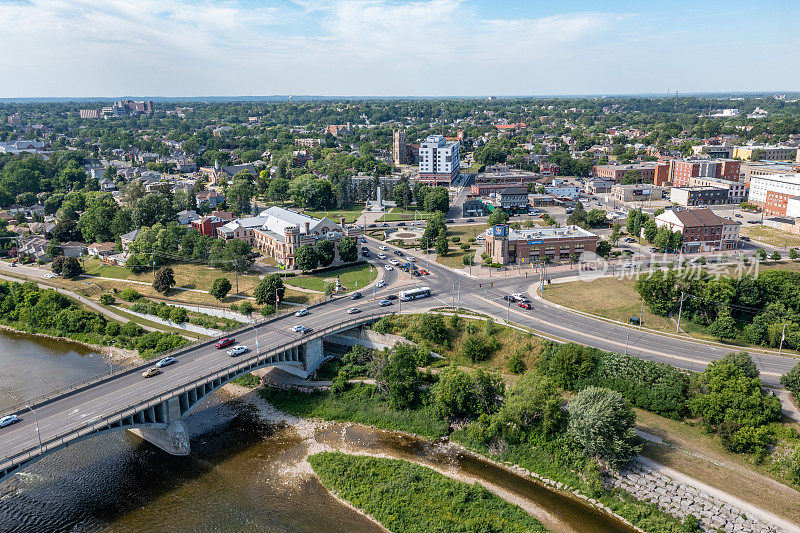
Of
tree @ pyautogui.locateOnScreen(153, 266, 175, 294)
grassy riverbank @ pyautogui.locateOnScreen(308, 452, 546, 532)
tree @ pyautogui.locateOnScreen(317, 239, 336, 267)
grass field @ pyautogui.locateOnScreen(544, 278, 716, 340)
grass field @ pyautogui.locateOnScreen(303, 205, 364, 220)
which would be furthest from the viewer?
grass field @ pyautogui.locateOnScreen(303, 205, 364, 220)

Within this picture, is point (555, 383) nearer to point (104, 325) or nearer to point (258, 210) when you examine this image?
point (104, 325)

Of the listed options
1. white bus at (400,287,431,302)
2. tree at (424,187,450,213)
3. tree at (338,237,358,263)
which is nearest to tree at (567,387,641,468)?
white bus at (400,287,431,302)

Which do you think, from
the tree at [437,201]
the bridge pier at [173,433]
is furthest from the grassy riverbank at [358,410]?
the tree at [437,201]

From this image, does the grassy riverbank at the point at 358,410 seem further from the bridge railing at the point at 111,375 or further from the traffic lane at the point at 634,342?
the traffic lane at the point at 634,342

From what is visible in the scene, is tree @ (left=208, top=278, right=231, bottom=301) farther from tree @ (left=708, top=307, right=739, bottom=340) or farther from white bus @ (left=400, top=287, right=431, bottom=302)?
tree @ (left=708, top=307, right=739, bottom=340)

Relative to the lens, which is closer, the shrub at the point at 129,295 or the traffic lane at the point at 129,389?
the traffic lane at the point at 129,389
